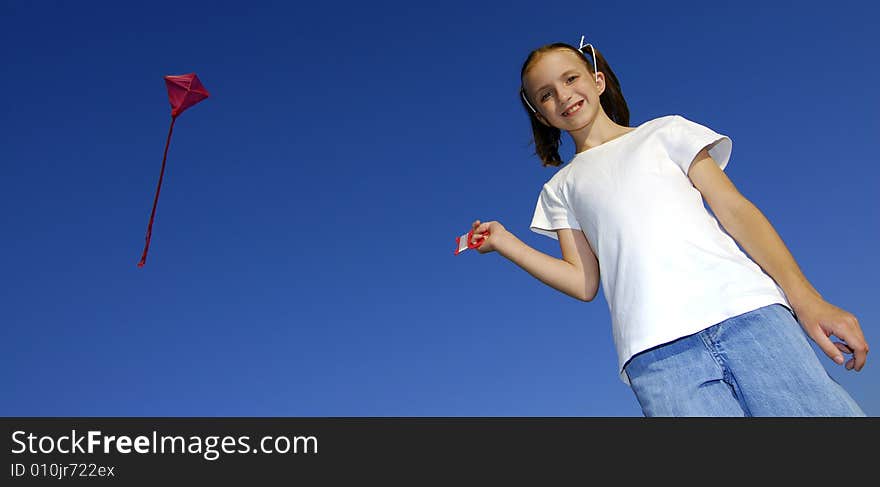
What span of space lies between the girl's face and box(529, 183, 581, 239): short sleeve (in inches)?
12.9

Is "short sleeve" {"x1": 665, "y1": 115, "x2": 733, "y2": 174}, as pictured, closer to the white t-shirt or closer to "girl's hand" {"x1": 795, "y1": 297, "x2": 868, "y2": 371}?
the white t-shirt

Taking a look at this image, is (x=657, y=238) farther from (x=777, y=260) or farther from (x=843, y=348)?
(x=843, y=348)

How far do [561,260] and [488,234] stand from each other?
0.36m

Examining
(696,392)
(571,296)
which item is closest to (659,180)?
(571,296)

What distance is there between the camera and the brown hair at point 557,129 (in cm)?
357

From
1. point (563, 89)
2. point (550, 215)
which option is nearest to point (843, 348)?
point (550, 215)

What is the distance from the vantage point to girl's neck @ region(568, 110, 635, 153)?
11.2 feet

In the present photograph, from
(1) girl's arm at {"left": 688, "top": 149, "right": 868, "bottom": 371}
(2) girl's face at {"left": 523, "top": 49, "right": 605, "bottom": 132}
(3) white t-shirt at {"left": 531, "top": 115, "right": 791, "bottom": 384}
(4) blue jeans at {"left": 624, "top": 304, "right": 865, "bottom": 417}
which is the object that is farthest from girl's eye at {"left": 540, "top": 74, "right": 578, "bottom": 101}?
(4) blue jeans at {"left": 624, "top": 304, "right": 865, "bottom": 417}

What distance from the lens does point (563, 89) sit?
3383mm

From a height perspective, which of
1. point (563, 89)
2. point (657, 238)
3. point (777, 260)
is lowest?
point (777, 260)

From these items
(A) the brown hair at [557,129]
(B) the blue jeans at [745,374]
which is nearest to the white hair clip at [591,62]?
(A) the brown hair at [557,129]
